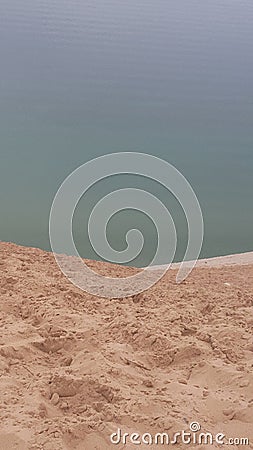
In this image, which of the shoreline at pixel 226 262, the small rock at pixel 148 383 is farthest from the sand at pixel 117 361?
the shoreline at pixel 226 262

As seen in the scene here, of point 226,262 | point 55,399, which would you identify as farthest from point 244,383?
point 226,262

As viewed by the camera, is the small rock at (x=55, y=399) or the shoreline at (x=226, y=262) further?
the shoreline at (x=226, y=262)

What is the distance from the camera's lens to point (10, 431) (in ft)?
7.86

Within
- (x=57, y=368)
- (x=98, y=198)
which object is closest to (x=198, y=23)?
(x=98, y=198)

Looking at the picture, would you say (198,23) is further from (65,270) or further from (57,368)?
(57,368)

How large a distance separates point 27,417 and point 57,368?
0.41 m

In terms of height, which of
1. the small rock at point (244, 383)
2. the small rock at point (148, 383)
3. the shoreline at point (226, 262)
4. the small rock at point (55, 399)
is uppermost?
the shoreline at point (226, 262)

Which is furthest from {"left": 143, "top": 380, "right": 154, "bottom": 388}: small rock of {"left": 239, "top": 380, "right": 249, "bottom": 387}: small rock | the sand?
{"left": 239, "top": 380, "right": 249, "bottom": 387}: small rock

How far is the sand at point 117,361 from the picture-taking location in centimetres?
248

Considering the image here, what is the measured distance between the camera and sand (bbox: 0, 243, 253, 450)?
248 centimetres

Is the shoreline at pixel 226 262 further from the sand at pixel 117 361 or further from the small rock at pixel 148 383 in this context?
the small rock at pixel 148 383

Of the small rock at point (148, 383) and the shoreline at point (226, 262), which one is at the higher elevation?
the shoreline at point (226, 262)

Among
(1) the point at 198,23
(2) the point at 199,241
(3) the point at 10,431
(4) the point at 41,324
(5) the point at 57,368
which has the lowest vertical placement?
(3) the point at 10,431

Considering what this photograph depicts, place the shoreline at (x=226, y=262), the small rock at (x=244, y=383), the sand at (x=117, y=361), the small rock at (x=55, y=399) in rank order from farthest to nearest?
the shoreline at (x=226, y=262), the small rock at (x=244, y=383), the small rock at (x=55, y=399), the sand at (x=117, y=361)
